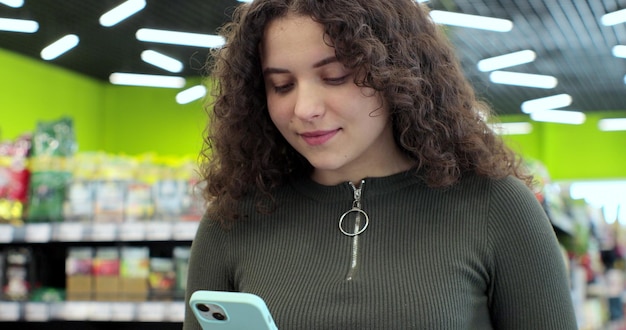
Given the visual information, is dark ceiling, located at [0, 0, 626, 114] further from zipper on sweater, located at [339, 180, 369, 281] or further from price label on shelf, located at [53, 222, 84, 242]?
zipper on sweater, located at [339, 180, 369, 281]

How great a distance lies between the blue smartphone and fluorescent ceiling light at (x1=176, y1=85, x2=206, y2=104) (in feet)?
40.5

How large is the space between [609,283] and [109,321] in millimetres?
3151

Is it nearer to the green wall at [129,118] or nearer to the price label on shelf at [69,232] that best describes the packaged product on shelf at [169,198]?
the price label on shelf at [69,232]

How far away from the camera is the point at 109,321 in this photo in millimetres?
3533

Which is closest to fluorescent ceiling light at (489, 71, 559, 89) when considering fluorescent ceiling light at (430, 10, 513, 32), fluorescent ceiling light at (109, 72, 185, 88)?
fluorescent ceiling light at (430, 10, 513, 32)

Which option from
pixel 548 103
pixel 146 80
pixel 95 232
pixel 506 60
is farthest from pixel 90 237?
pixel 548 103

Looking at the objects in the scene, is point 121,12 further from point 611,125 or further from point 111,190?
point 611,125

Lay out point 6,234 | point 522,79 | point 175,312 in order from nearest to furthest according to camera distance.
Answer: point 175,312 < point 6,234 < point 522,79

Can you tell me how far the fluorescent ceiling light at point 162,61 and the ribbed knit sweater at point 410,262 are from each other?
395 inches

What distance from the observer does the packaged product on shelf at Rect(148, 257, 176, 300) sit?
11.2 feet

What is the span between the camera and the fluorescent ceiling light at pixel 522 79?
11977 millimetres

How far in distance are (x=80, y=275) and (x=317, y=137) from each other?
2.46m

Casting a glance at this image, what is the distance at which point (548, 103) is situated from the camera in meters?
14.5

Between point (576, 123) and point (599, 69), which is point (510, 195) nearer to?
point (599, 69)
